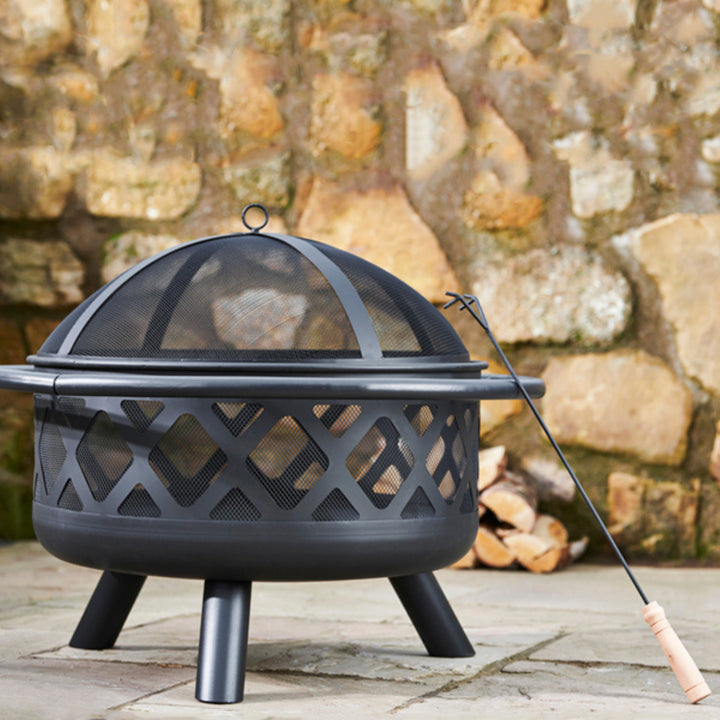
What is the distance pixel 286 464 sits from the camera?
7.48 feet

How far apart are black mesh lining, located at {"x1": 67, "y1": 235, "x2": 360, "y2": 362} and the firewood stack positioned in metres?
1.79

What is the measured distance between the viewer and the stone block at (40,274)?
4.39m

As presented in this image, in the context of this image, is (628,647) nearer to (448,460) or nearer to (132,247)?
(448,460)

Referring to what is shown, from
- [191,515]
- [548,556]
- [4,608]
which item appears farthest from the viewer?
[548,556]

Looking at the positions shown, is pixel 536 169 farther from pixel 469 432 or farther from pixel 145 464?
pixel 145 464

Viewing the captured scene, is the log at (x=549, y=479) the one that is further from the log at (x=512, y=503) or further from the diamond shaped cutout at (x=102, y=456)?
the diamond shaped cutout at (x=102, y=456)

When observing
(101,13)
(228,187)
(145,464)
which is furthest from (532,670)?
(101,13)

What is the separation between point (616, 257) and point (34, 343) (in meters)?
2.19

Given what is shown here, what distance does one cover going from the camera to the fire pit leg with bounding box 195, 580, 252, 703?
2.28 metres

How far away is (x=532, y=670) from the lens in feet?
8.63

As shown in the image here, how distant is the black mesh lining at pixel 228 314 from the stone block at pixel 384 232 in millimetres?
1811

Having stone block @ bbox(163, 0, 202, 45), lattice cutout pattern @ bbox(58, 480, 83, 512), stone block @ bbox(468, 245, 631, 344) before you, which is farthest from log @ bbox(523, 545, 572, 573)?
stone block @ bbox(163, 0, 202, 45)

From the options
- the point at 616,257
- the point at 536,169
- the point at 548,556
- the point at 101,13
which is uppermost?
the point at 101,13

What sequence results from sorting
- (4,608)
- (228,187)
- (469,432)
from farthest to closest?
(228,187), (4,608), (469,432)
